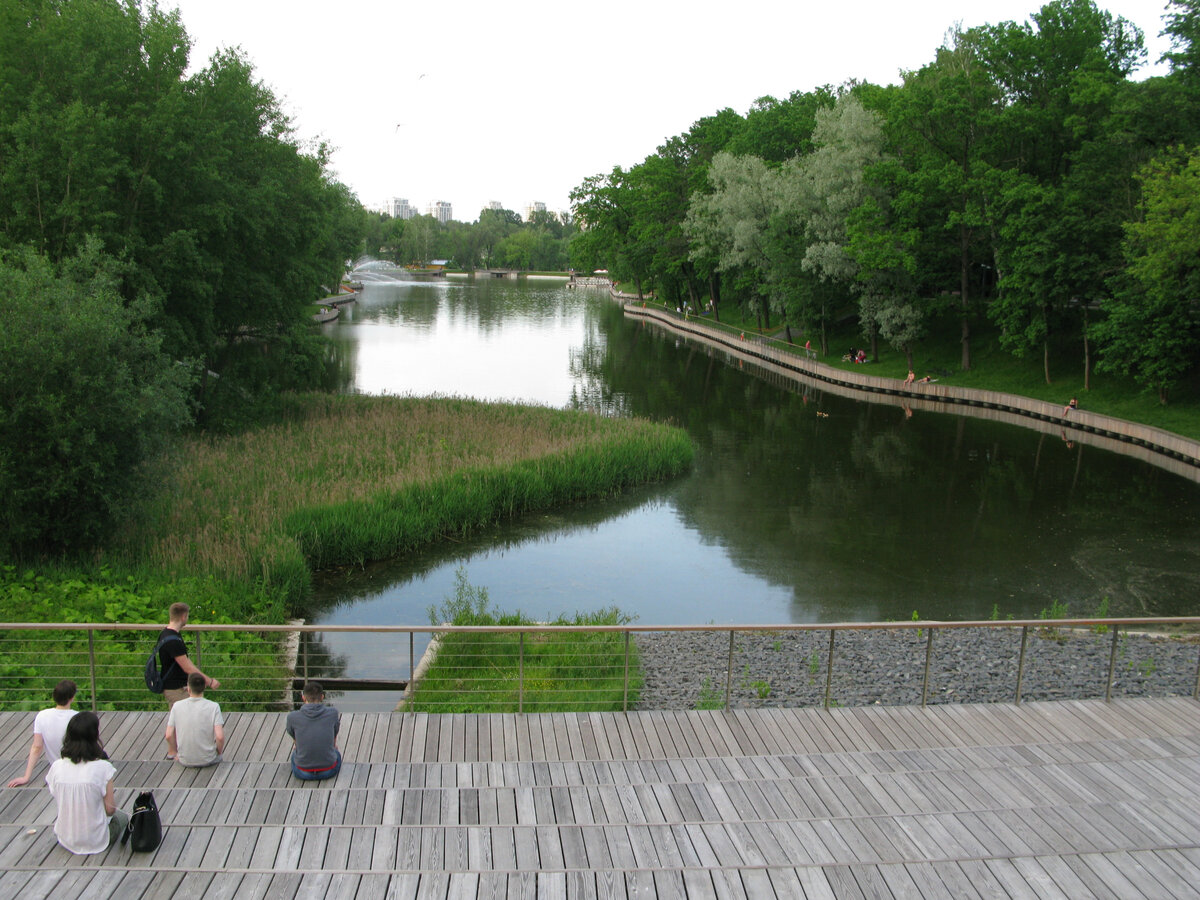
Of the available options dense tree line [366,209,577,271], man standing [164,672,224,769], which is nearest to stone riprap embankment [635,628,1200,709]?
man standing [164,672,224,769]

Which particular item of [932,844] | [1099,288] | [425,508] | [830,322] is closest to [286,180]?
[425,508]

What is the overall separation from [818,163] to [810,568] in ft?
105

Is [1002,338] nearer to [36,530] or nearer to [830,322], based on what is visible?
[830,322]

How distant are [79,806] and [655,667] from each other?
8.59 m

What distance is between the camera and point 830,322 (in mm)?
56875

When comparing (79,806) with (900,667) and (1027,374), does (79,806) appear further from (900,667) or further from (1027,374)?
(1027,374)

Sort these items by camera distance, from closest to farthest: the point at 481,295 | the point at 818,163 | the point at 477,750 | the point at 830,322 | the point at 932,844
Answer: the point at 932,844 < the point at 477,750 < the point at 818,163 < the point at 830,322 < the point at 481,295

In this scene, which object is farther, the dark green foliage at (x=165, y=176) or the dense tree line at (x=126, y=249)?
the dark green foliage at (x=165, y=176)

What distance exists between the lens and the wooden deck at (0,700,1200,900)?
6.04 metres

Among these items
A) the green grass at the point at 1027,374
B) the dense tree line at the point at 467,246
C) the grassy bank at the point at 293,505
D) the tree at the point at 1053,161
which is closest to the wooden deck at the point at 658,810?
the grassy bank at the point at 293,505

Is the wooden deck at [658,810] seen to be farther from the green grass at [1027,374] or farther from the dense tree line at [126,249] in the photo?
the green grass at [1027,374]

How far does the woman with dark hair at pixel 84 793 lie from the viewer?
240 inches

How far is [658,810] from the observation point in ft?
23.2

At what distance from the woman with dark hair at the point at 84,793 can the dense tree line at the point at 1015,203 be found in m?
33.5
